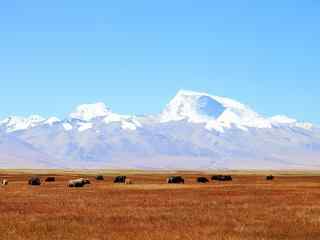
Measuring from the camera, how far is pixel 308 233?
95.5 ft

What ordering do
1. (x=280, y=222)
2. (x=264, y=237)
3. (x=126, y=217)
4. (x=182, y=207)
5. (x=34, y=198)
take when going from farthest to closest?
(x=34, y=198), (x=182, y=207), (x=126, y=217), (x=280, y=222), (x=264, y=237)

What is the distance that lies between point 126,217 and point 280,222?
855 cm

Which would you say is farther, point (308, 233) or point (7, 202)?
point (7, 202)

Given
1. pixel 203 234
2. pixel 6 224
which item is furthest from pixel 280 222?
pixel 6 224

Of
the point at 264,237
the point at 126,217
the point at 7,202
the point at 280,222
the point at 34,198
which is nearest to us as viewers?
the point at 264,237

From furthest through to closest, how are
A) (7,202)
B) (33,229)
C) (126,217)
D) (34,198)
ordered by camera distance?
(34,198) → (7,202) → (126,217) → (33,229)

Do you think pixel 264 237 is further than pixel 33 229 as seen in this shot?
No

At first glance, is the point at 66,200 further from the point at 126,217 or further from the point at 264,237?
the point at 264,237

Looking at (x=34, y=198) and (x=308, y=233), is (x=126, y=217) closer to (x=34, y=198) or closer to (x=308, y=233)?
(x=308, y=233)

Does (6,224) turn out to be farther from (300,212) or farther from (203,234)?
(300,212)

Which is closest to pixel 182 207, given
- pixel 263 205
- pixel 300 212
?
pixel 263 205

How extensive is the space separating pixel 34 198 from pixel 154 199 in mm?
9687

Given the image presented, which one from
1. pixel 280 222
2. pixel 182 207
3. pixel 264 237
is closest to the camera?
pixel 264 237

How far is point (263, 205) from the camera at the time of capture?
4278 centimetres
